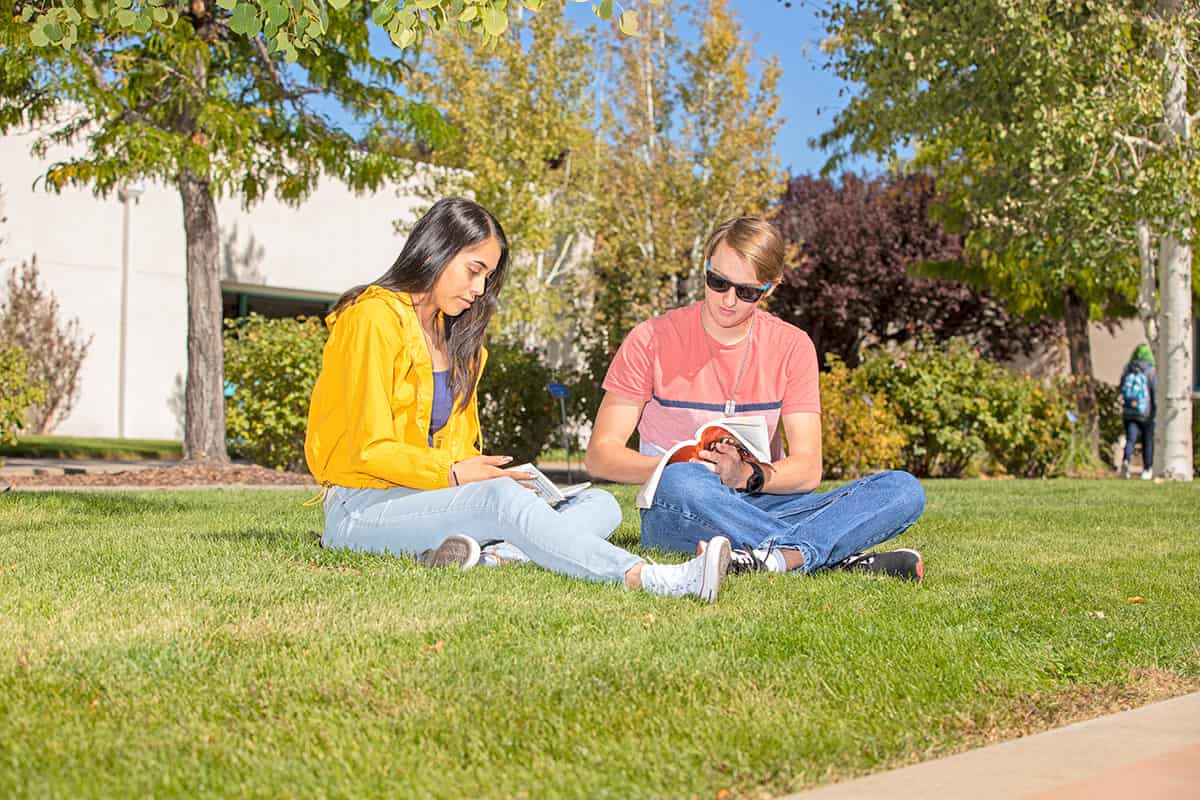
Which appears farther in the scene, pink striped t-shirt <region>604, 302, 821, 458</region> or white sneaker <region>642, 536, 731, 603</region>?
pink striped t-shirt <region>604, 302, 821, 458</region>

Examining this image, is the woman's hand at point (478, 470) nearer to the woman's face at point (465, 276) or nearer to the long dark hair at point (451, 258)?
the long dark hair at point (451, 258)

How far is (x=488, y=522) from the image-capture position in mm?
4660

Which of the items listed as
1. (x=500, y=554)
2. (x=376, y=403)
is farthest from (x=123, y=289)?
(x=376, y=403)

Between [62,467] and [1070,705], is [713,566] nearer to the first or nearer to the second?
[1070,705]

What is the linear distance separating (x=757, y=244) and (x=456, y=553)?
171 cm

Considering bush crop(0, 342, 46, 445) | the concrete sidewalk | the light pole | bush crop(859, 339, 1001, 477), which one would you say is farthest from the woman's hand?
the light pole

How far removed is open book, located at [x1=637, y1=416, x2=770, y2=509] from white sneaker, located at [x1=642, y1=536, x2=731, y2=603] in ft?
2.12

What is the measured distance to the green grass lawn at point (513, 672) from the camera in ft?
8.59

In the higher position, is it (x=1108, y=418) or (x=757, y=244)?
(x=757, y=244)

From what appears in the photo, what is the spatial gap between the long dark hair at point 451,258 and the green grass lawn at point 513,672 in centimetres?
86

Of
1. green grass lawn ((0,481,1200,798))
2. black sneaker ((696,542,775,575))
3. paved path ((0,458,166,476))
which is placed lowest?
green grass lawn ((0,481,1200,798))

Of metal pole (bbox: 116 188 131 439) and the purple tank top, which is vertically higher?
metal pole (bbox: 116 188 131 439)

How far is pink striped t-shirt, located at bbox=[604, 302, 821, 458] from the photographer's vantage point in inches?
209

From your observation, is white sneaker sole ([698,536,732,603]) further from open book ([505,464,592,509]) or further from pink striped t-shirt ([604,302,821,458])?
pink striped t-shirt ([604,302,821,458])
